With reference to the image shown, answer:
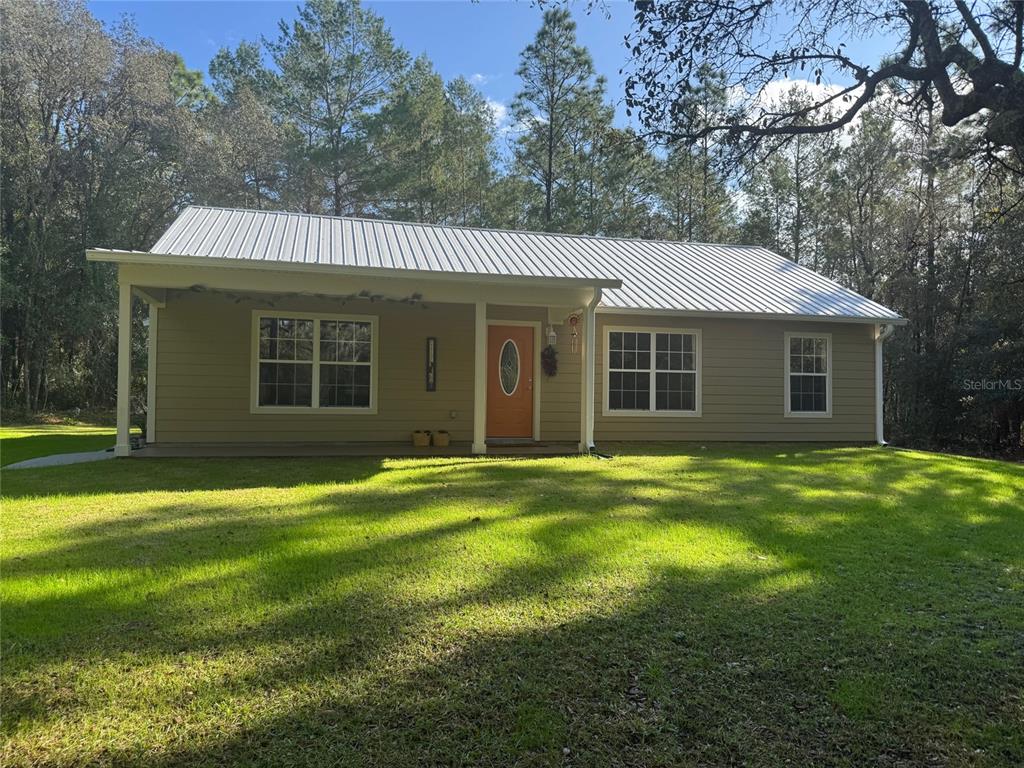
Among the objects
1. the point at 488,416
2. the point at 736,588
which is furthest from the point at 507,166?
the point at 736,588

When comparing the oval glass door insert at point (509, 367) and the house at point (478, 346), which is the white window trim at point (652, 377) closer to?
the house at point (478, 346)

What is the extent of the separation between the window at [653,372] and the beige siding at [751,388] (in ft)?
0.50

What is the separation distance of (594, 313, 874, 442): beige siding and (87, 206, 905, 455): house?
0.09 ft

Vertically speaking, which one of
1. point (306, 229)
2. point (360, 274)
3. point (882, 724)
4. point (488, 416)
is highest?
point (306, 229)

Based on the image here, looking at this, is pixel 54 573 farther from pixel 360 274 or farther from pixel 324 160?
pixel 324 160

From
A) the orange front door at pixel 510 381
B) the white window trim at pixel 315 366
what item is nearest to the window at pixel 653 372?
the orange front door at pixel 510 381

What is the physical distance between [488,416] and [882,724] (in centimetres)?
852

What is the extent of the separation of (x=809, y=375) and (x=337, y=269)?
883 cm

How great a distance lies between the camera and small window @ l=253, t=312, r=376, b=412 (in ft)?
32.3

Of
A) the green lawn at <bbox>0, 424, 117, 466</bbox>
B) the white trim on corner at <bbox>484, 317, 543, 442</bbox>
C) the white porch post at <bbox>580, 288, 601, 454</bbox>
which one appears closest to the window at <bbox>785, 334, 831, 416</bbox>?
the white porch post at <bbox>580, 288, 601, 454</bbox>

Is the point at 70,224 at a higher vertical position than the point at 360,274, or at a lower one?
higher

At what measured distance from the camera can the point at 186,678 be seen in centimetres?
240

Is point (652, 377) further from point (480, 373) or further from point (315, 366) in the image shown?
point (315, 366)

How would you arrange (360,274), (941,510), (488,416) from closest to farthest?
(941,510) < (360,274) < (488,416)
